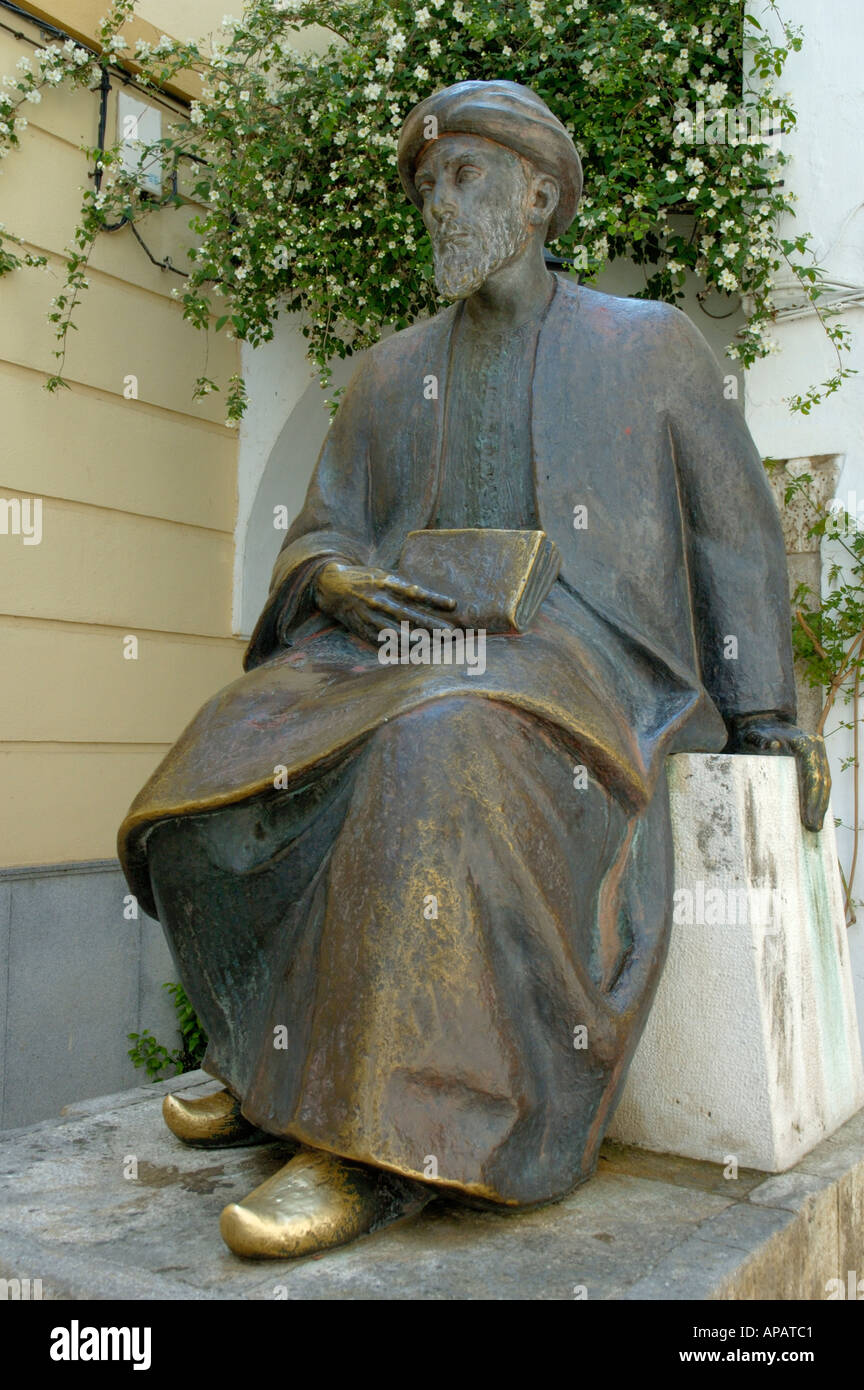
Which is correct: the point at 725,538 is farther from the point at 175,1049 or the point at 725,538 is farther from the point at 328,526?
the point at 175,1049

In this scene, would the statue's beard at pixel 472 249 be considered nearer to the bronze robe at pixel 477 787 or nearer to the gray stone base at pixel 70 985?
the bronze robe at pixel 477 787

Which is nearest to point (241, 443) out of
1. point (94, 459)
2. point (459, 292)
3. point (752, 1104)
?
point (94, 459)

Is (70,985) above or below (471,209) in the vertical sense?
below

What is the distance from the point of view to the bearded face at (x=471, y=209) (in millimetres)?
2400

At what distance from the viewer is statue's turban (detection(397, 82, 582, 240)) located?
2391 mm

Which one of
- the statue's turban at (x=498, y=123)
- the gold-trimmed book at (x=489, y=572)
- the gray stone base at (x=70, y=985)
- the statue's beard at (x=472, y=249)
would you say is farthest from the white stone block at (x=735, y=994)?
the gray stone base at (x=70, y=985)

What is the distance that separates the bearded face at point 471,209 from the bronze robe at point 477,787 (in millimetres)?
192

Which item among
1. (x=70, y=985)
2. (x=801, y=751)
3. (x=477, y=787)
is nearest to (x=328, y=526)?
(x=477, y=787)

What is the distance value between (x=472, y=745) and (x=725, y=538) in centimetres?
87

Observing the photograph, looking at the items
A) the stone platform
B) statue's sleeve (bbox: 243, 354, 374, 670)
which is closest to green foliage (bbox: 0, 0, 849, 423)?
statue's sleeve (bbox: 243, 354, 374, 670)

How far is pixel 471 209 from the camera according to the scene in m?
2.40

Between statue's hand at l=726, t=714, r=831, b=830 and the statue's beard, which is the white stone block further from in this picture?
the statue's beard

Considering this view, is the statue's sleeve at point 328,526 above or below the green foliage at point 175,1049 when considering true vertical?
above

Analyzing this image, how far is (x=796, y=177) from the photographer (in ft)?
14.0
